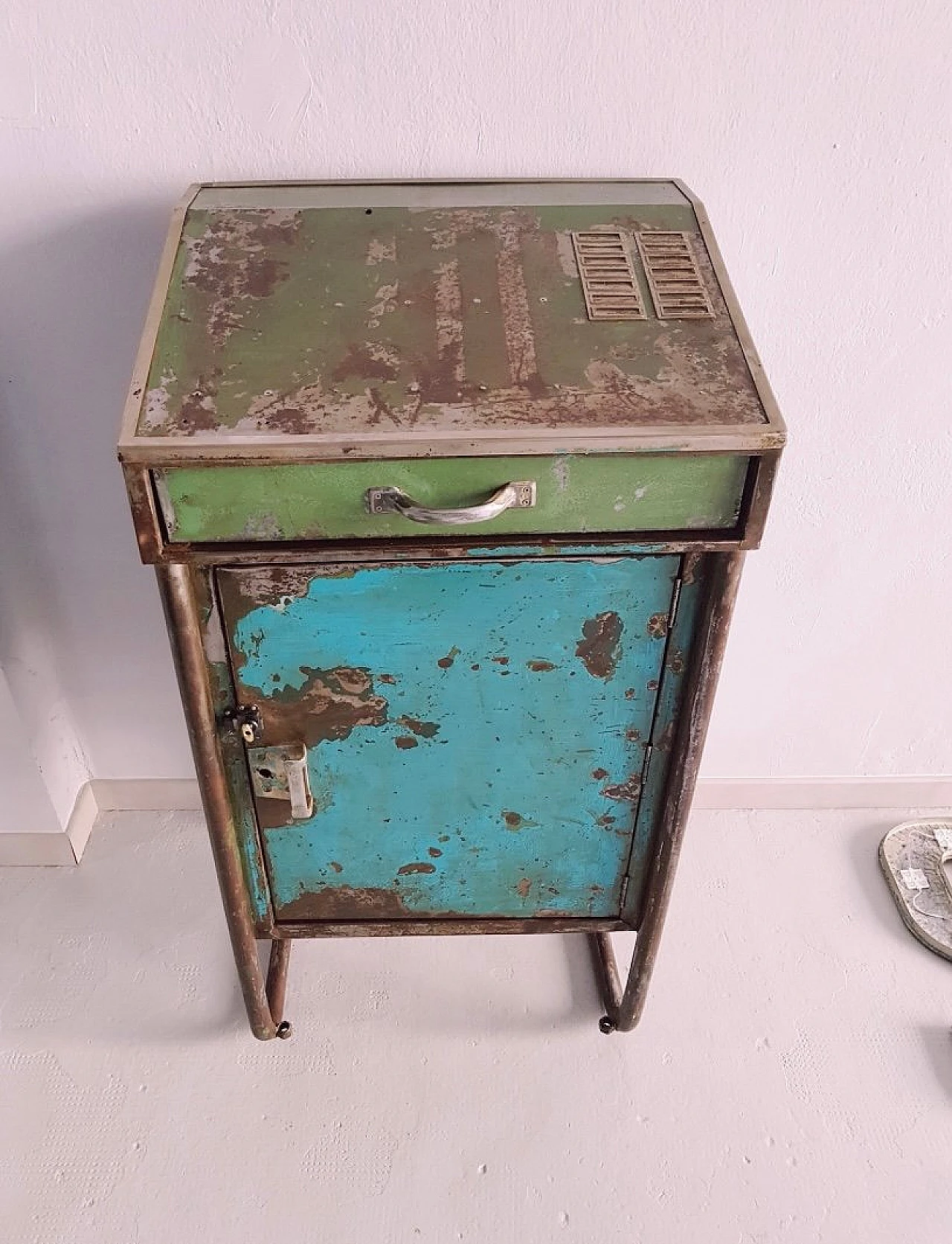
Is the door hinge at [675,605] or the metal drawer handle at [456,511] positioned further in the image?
the door hinge at [675,605]

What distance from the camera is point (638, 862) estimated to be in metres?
1.46

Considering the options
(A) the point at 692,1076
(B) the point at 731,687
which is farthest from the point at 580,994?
(B) the point at 731,687

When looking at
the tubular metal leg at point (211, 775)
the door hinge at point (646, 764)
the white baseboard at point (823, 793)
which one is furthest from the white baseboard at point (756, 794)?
the door hinge at point (646, 764)

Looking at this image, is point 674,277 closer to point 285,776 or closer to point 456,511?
point 456,511

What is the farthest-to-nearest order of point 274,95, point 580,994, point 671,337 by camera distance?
point 580,994
point 274,95
point 671,337

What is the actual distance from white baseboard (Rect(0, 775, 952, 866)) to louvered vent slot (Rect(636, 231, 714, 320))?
1177 millimetres

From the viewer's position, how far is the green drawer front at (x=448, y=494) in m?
1.00

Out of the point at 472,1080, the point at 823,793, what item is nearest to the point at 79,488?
the point at 472,1080

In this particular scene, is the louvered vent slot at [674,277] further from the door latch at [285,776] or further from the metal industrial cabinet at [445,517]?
the door latch at [285,776]

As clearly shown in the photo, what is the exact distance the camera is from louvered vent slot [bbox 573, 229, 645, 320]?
43.6 inches

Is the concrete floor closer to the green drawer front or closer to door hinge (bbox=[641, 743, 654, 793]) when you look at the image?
door hinge (bbox=[641, 743, 654, 793])

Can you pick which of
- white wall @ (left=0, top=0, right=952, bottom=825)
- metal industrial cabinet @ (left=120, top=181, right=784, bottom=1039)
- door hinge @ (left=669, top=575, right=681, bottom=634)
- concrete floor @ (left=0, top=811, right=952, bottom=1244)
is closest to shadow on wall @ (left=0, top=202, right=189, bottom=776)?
white wall @ (left=0, top=0, right=952, bottom=825)

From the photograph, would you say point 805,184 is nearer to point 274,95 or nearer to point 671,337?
point 671,337

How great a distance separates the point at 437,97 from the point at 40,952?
155cm
